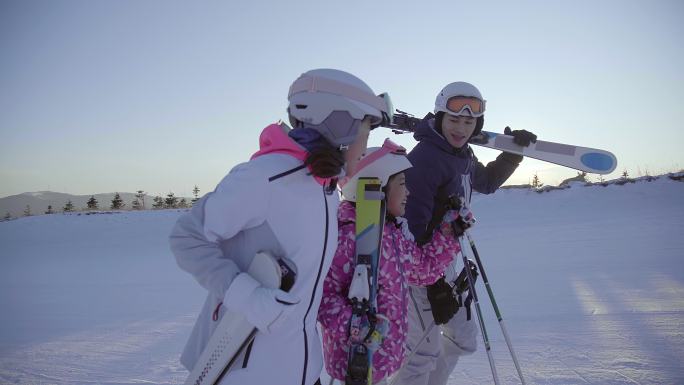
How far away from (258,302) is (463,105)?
7.88 ft

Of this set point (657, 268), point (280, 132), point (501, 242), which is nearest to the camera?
point (280, 132)

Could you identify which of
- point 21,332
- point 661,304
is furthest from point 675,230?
point 21,332

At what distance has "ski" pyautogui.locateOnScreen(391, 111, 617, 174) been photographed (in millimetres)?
4047

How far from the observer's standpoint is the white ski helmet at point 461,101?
3234mm

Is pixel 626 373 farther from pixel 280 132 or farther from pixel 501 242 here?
pixel 501 242

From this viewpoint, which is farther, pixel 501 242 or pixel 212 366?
pixel 501 242

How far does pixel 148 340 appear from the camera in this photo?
485 centimetres

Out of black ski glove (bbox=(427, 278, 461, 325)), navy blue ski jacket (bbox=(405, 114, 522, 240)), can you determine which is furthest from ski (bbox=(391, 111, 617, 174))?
black ski glove (bbox=(427, 278, 461, 325))

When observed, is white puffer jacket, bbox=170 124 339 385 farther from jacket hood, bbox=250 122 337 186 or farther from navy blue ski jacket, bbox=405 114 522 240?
navy blue ski jacket, bbox=405 114 522 240

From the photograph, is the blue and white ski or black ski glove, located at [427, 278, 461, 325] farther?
the blue and white ski

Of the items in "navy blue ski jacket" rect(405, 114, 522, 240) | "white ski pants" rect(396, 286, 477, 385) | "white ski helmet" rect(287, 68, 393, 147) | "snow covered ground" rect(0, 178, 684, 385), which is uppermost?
"white ski helmet" rect(287, 68, 393, 147)

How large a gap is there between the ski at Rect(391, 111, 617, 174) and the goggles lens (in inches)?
28.1

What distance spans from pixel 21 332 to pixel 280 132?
564 cm

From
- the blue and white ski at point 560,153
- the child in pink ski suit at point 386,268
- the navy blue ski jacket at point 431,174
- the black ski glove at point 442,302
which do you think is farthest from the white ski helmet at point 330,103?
the blue and white ski at point 560,153
